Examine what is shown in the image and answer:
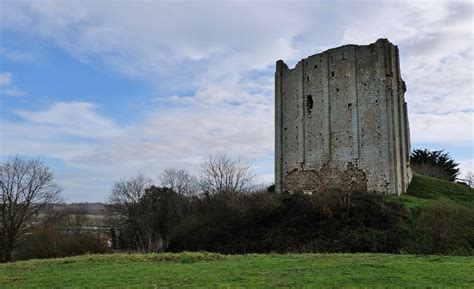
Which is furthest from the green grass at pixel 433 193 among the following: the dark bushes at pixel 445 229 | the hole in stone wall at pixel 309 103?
the hole in stone wall at pixel 309 103

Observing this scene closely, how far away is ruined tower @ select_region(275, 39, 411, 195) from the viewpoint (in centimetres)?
3017

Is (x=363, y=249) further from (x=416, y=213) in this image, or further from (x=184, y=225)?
(x=184, y=225)

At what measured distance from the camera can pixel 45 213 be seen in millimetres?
39750

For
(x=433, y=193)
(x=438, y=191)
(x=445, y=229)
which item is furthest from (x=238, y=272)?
(x=438, y=191)

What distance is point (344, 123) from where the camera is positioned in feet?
105

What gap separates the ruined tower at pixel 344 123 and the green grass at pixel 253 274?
Answer: 51.5 ft

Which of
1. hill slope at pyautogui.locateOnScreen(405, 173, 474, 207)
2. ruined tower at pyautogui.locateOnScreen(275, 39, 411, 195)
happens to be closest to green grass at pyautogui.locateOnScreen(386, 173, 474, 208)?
hill slope at pyautogui.locateOnScreen(405, 173, 474, 207)

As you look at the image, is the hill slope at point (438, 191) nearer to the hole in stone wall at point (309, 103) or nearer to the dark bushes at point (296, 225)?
the dark bushes at point (296, 225)

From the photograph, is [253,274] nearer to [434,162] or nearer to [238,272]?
[238,272]

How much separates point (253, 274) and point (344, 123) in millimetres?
22397

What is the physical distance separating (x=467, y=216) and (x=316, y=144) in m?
12.5

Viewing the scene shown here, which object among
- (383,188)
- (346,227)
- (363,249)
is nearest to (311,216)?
(346,227)

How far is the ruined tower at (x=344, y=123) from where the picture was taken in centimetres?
3017

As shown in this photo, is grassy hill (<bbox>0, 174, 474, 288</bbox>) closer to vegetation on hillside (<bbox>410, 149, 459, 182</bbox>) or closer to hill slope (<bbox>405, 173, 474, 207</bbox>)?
hill slope (<bbox>405, 173, 474, 207</bbox>)
